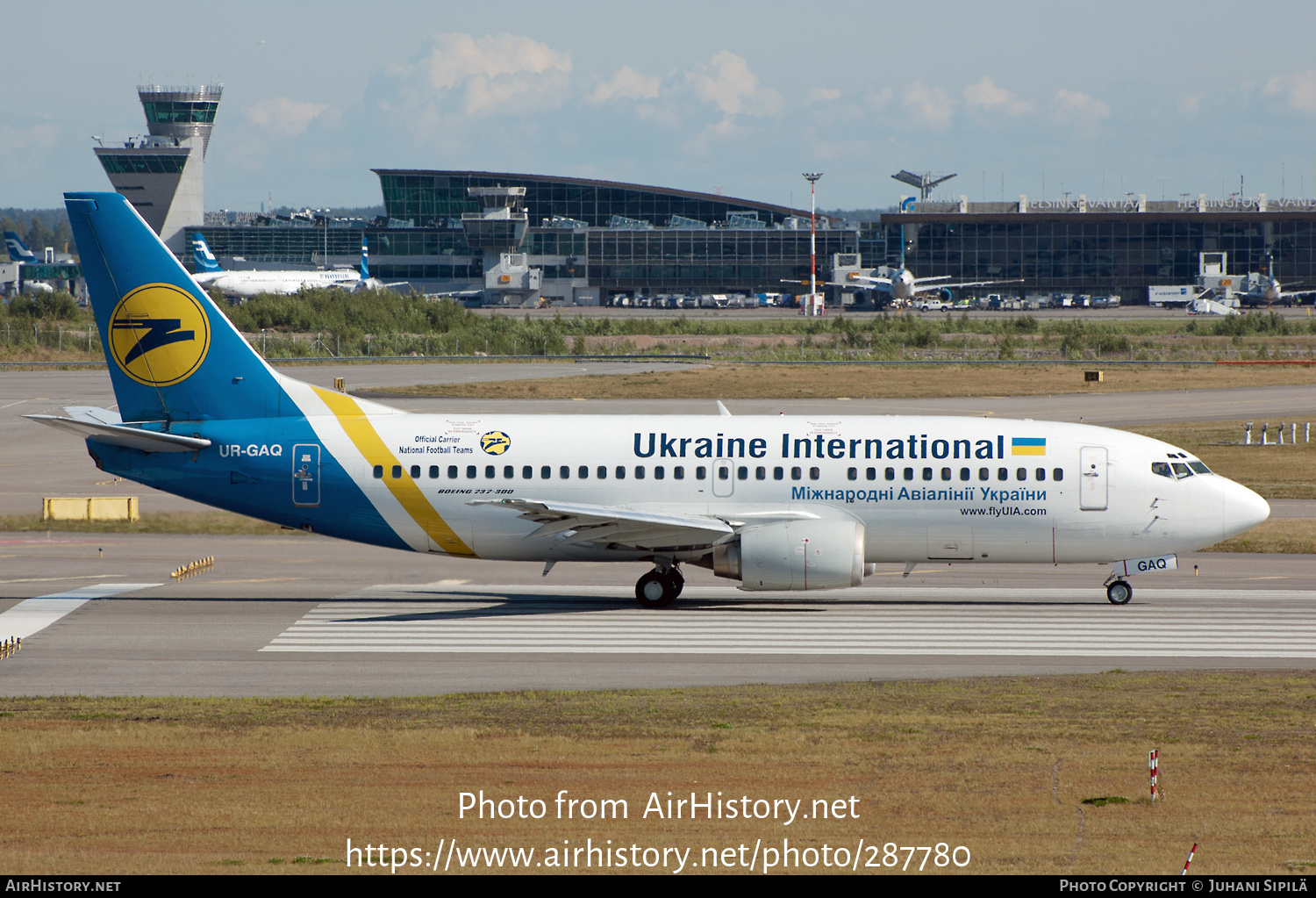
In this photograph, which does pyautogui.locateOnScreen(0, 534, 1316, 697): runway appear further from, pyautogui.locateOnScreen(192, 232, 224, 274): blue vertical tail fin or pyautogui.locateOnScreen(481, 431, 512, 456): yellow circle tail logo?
pyautogui.locateOnScreen(192, 232, 224, 274): blue vertical tail fin

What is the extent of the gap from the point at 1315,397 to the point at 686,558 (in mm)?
61797

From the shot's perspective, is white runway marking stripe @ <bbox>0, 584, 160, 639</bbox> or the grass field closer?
the grass field

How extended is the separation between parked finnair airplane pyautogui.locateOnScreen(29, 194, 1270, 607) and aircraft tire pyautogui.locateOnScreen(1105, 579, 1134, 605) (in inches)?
1.6

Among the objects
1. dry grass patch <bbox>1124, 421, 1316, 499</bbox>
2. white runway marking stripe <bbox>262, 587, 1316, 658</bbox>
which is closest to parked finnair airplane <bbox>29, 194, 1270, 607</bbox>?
white runway marking stripe <bbox>262, 587, 1316, 658</bbox>

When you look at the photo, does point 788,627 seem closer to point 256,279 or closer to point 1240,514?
point 1240,514

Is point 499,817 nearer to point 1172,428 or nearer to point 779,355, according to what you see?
point 1172,428

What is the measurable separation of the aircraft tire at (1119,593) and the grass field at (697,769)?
8.06 m

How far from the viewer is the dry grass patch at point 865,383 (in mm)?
80438

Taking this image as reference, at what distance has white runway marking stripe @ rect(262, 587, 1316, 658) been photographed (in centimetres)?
2733

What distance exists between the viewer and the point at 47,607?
1225 inches

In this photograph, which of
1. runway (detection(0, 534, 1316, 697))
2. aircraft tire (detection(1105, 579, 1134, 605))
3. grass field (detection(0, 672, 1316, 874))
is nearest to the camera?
grass field (detection(0, 672, 1316, 874))

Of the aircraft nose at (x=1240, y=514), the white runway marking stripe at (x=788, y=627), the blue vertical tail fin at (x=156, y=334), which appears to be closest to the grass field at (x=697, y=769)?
the white runway marking stripe at (x=788, y=627)

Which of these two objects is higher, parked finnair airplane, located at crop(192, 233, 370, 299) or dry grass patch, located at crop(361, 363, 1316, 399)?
parked finnair airplane, located at crop(192, 233, 370, 299)

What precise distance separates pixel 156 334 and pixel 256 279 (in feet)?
507
